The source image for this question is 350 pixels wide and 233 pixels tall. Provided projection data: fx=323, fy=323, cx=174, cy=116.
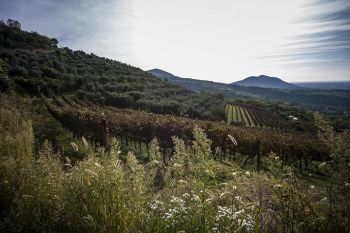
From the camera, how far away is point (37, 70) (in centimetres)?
6706

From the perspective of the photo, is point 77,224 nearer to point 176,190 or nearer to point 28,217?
point 28,217

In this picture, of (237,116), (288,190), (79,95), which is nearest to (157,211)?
(288,190)

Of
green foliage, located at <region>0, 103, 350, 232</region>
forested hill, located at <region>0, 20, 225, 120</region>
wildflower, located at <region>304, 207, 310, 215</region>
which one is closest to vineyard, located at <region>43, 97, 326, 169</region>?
green foliage, located at <region>0, 103, 350, 232</region>

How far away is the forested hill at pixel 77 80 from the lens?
207ft

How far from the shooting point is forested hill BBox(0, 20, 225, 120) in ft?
207

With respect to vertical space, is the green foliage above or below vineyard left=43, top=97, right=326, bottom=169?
above

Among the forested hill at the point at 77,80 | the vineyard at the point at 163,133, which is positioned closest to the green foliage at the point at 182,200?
the vineyard at the point at 163,133

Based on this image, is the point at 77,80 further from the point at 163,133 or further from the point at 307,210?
the point at 307,210

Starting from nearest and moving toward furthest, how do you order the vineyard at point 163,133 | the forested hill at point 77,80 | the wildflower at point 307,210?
the wildflower at point 307,210, the vineyard at point 163,133, the forested hill at point 77,80

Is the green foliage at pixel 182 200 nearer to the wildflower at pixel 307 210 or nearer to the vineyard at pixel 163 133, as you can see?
the wildflower at pixel 307 210

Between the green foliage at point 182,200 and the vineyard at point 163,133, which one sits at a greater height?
the green foliage at point 182,200

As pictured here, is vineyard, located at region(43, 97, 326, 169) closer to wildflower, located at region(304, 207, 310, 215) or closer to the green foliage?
the green foliage

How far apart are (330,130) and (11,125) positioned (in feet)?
37.2

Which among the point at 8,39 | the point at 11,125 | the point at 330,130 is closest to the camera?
the point at 330,130
